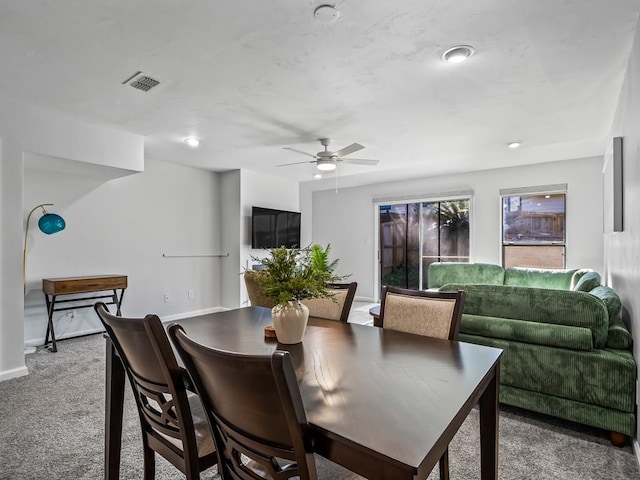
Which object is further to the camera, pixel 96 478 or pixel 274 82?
pixel 274 82

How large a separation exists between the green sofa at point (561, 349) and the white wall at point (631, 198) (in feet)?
0.37

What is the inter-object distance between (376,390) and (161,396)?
0.81 metres

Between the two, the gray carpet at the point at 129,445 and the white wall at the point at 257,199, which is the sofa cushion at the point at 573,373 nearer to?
the gray carpet at the point at 129,445

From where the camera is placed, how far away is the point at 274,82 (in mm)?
2607

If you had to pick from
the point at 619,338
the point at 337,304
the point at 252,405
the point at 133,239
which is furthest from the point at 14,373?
the point at 619,338

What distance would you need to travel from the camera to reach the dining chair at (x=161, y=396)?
3.76 feet

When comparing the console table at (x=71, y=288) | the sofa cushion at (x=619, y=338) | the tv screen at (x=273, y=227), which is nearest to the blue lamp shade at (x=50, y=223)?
the console table at (x=71, y=288)

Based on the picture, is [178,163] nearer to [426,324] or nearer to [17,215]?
[17,215]

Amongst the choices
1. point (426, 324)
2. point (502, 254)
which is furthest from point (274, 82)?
point (502, 254)

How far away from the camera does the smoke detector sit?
1.78 metres

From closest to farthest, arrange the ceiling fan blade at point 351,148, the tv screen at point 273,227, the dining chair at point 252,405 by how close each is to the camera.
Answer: the dining chair at point 252,405, the ceiling fan blade at point 351,148, the tv screen at point 273,227

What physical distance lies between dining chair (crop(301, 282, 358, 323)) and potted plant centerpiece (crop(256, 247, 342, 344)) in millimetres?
531

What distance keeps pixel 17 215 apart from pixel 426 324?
3.43 meters

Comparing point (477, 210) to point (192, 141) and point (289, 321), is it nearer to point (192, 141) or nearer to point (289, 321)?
point (192, 141)
